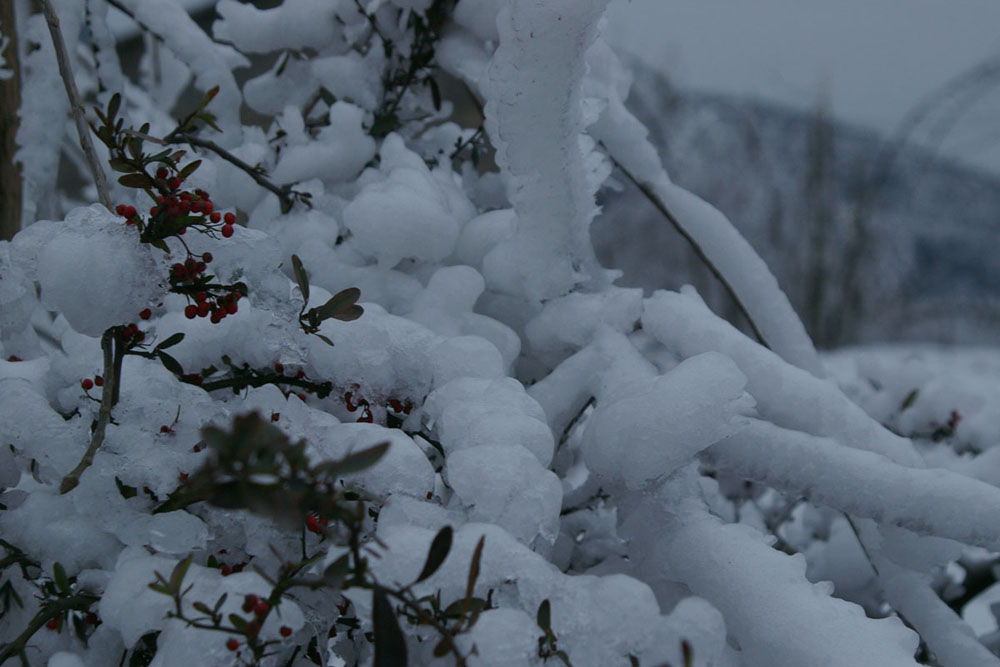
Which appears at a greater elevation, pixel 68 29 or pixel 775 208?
pixel 68 29

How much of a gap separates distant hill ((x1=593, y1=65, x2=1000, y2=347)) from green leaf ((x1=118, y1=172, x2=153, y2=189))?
3.10m

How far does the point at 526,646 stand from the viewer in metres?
0.41

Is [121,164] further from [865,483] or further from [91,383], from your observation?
[865,483]

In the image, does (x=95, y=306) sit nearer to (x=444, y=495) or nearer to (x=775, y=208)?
(x=444, y=495)

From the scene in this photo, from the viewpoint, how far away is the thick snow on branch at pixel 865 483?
606 millimetres

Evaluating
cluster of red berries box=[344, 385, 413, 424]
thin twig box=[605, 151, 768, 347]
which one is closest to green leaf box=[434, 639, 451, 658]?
cluster of red berries box=[344, 385, 413, 424]

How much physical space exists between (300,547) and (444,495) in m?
0.10

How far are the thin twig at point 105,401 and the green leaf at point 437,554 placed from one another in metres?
0.21

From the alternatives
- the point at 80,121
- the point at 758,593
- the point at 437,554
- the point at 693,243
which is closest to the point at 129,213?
the point at 80,121

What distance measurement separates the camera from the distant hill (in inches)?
196

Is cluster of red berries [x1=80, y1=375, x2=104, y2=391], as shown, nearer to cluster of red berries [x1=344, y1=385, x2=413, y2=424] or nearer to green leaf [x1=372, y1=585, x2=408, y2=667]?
cluster of red berries [x1=344, y1=385, x2=413, y2=424]

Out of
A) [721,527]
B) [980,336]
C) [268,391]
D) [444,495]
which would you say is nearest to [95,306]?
[268,391]

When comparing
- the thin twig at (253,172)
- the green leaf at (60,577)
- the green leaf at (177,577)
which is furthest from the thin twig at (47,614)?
the thin twig at (253,172)

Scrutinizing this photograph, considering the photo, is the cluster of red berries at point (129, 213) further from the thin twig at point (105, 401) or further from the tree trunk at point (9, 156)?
the tree trunk at point (9, 156)
